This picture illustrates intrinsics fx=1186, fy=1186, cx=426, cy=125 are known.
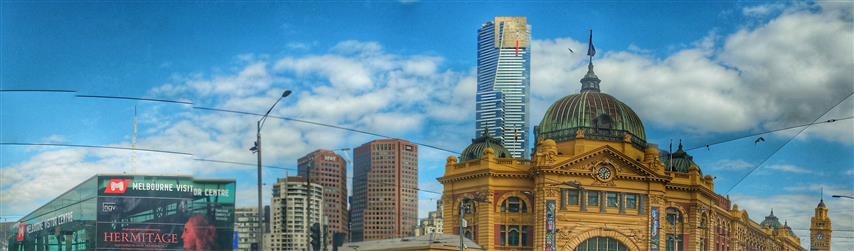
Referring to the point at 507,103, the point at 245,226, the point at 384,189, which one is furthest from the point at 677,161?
the point at 507,103

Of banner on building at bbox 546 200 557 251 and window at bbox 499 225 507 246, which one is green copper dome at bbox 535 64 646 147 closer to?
banner on building at bbox 546 200 557 251

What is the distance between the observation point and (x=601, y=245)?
3750 inches

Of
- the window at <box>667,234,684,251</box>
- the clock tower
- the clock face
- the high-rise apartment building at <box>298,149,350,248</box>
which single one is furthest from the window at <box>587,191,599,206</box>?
the high-rise apartment building at <box>298,149,350,248</box>

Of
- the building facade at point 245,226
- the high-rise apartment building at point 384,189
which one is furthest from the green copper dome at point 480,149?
the building facade at point 245,226

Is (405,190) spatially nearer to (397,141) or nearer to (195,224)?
(397,141)

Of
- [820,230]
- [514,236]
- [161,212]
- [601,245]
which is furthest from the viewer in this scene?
[514,236]

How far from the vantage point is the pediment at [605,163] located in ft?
310

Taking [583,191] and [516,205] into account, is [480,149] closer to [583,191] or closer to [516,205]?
[516,205]

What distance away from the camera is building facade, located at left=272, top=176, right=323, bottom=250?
6631 centimetres

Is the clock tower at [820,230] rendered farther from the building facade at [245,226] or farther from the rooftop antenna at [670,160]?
the building facade at [245,226]

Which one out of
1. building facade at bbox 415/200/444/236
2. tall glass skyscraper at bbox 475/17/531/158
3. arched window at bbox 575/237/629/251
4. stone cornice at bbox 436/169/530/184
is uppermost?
tall glass skyscraper at bbox 475/17/531/158

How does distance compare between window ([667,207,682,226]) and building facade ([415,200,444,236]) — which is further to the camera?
window ([667,207,682,226])

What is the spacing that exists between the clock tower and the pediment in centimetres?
1386

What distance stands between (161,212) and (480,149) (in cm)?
3810
